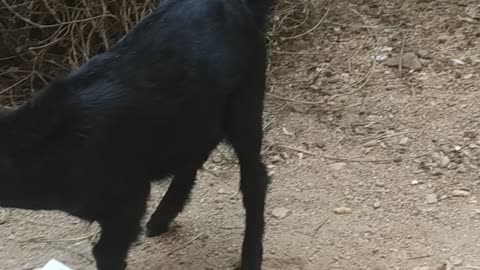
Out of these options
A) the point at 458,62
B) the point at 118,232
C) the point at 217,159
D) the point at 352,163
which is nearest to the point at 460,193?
the point at 352,163

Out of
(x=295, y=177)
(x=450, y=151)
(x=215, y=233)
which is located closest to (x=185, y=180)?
(x=215, y=233)

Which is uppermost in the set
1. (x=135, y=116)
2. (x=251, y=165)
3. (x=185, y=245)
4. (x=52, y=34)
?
(x=135, y=116)

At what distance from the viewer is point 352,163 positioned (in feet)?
12.1

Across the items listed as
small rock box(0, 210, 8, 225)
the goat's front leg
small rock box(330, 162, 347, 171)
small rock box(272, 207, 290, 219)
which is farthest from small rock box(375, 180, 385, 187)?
small rock box(0, 210, 8, 225)

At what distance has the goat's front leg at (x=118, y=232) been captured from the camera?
2.74m

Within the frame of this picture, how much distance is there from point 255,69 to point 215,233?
0.81 m

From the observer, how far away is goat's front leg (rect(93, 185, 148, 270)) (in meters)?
→ 2.74

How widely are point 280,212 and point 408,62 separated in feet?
3.76

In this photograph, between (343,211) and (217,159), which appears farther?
(217,159)

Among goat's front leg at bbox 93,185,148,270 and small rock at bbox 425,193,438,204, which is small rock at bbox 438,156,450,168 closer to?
small rock at bbox 425,193,438,204

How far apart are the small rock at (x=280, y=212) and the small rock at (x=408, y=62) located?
1.09 m

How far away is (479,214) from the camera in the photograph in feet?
11.0

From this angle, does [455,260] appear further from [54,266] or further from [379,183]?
[54,266]

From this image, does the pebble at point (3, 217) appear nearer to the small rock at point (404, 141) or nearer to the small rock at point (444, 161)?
the small rock at point (404, 141)
